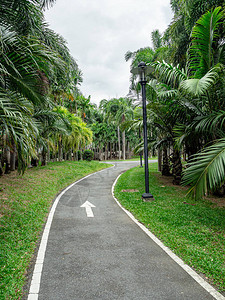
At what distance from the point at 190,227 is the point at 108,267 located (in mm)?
2652

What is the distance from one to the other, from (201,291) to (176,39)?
11.8m

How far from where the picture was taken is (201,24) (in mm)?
6117

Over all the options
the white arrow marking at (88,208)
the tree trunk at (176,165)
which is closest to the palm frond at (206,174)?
the white arrow marking at (88,208)

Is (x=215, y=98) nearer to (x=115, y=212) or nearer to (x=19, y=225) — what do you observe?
(x=115, y=212)

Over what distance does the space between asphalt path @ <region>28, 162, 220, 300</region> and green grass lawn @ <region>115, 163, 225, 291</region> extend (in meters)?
0.35

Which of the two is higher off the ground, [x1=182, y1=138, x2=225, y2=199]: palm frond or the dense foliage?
the dense foliage

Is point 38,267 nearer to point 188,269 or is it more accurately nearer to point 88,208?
point 188,269

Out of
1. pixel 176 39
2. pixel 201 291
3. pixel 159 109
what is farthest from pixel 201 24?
pixel 201 291

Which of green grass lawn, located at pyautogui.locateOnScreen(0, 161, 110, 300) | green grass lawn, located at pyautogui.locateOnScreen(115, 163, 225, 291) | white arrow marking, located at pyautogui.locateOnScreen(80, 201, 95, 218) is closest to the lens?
green grass lawn, located at pyautogui.locateOnScreen(0, 161, 110, 300)

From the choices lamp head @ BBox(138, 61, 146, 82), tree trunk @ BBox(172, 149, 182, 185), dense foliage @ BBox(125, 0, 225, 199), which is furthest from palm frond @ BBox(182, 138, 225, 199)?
tree trunk @ BBox(172, 149, 182, 185)

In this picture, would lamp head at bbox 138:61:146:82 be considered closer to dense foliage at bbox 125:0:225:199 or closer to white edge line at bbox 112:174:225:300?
dense foliage at bbox 125:0:225:199

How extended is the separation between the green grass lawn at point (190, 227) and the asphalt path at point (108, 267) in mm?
348

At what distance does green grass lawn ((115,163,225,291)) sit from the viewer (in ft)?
11.8

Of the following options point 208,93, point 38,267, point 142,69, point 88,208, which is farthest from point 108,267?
point 142,69
